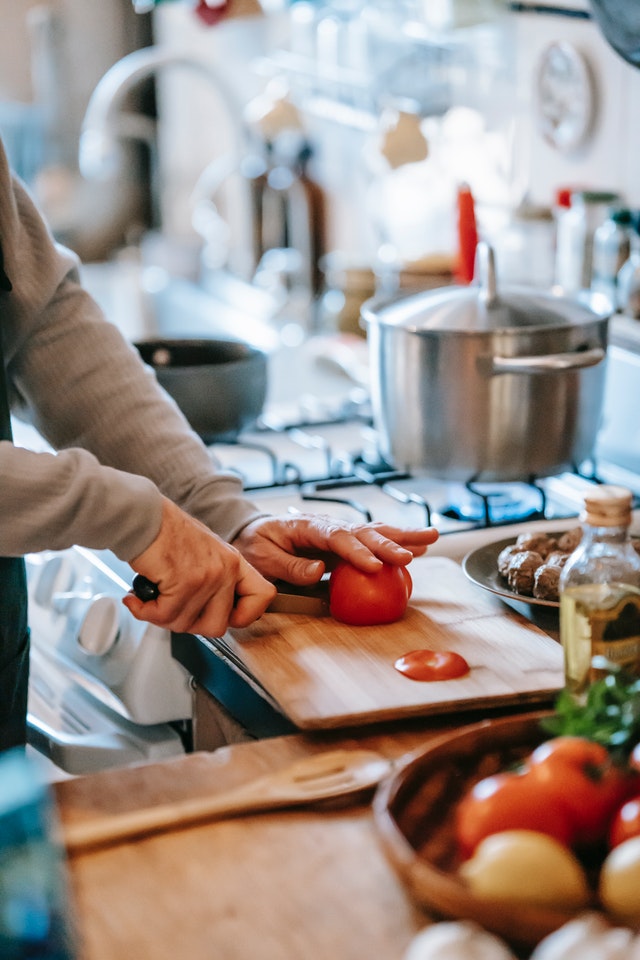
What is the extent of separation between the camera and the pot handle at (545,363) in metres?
1.27

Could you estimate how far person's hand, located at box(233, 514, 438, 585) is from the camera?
1.11 m

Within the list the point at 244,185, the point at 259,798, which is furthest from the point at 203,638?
the point at 244,185

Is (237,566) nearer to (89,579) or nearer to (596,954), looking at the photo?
(89,579)

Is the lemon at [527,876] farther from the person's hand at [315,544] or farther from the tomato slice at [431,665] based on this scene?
the person's hand at [315,544]

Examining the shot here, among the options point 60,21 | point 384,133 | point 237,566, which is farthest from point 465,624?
point 60,21

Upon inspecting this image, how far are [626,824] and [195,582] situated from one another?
464mm

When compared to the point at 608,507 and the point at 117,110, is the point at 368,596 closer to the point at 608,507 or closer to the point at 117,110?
the point at 608,507

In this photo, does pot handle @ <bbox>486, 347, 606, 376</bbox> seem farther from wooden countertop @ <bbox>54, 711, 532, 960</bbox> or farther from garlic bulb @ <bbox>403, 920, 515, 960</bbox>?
garlic bulb @ <bbox>403, 920, 515, 960</bbox>

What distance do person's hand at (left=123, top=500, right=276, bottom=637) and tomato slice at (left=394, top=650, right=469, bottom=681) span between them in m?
0.15

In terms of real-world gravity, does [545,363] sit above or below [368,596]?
above

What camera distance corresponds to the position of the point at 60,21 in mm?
3713

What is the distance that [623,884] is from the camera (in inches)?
25.8

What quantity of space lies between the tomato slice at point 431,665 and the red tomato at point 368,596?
0.27 feet

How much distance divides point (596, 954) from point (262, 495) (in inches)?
37.4
